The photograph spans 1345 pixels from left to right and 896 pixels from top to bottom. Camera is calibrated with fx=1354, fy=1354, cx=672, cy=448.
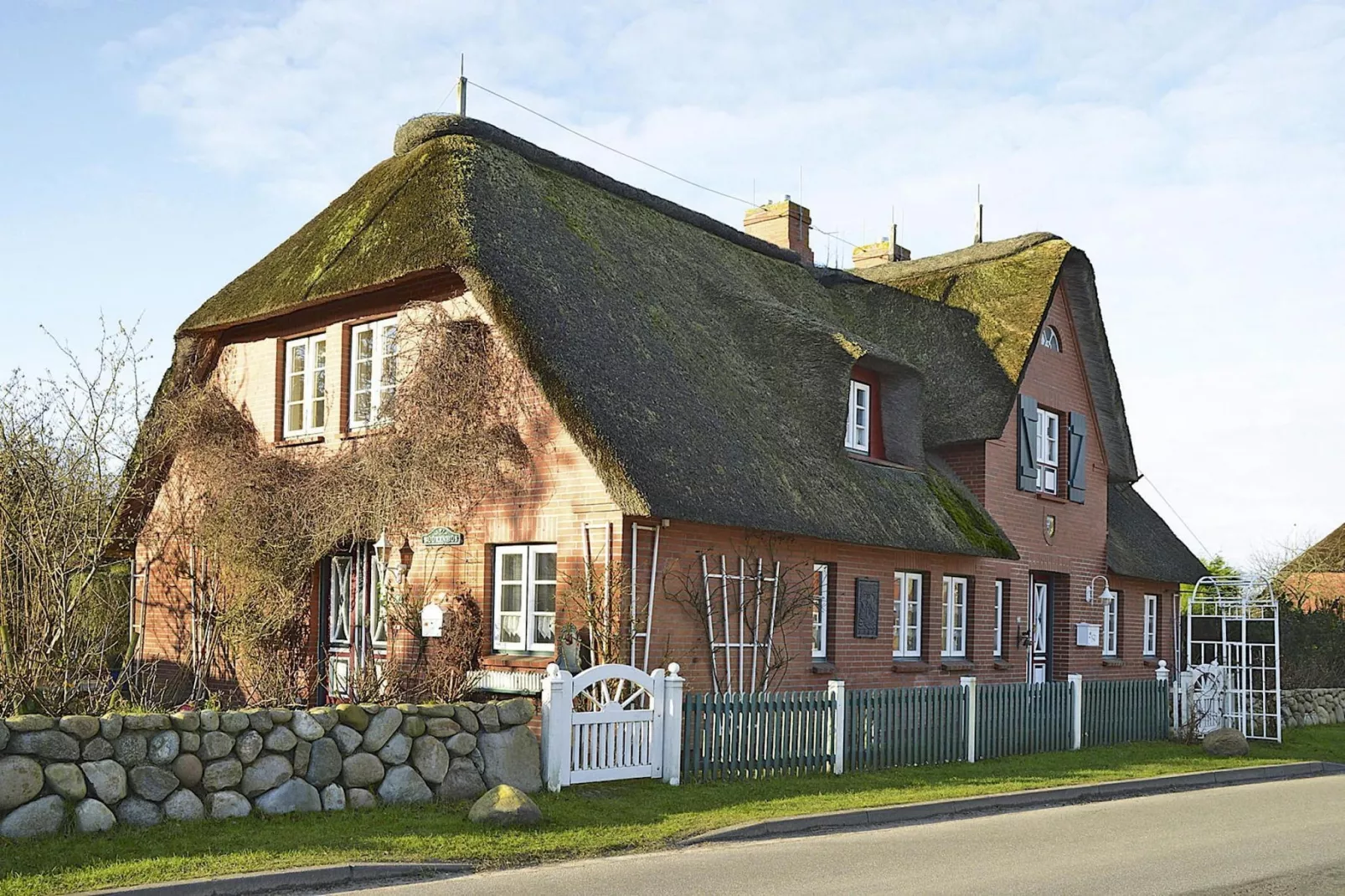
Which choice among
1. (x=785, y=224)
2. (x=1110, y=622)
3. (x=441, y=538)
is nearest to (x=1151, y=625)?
(x=1110, y=622)

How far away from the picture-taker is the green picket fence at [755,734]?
1332cm

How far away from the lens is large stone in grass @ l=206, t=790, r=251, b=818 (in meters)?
10.1

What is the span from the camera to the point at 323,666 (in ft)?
57.7

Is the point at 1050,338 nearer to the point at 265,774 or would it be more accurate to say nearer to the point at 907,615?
the point at 907,615

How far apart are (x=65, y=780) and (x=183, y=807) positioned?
89 cm

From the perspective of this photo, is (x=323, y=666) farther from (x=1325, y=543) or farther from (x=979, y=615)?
(x=1325, y=543)

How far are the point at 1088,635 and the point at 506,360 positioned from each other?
1298 centimetres

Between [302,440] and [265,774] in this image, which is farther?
[302,440]

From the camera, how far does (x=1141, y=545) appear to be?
26.8 m

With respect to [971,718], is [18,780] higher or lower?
higher

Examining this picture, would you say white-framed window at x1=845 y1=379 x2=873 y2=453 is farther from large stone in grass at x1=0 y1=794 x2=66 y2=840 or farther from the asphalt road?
large stone in grass at x1=0 y1=794 x2=66 y2=840

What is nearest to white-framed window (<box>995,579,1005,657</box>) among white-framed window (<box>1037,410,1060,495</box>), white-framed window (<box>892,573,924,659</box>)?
white-framed window (<box>1037,410,1060,495</box>)

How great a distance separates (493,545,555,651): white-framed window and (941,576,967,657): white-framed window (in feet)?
24.2

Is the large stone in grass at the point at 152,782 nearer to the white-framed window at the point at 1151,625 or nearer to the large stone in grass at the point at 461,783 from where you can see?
the large stone in grass at the point at 461,783
